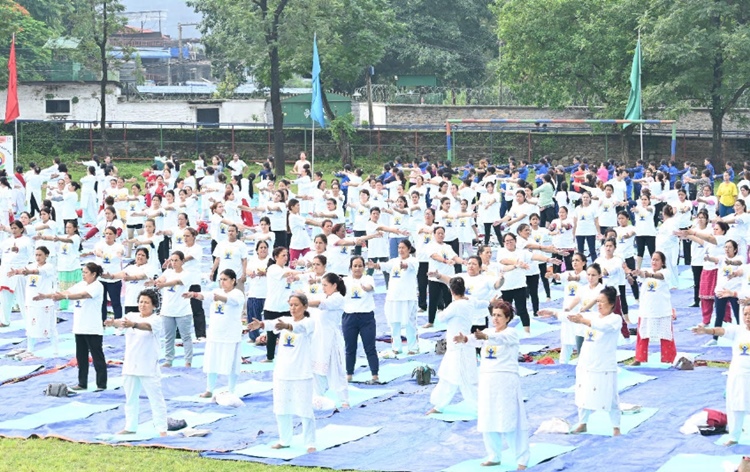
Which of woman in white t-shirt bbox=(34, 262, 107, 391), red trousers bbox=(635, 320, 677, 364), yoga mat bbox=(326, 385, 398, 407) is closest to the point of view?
yoga mat bbox=(326, 385, 398, 407)

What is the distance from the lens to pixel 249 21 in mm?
39094

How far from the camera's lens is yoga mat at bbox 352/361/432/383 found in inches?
657

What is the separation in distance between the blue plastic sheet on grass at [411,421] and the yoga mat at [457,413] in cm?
17

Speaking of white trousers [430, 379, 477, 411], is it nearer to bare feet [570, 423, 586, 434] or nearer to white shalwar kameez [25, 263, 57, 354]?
bare feet [570, 423, 586, 434]

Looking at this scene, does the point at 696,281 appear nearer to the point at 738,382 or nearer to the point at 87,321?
the point at 738,382

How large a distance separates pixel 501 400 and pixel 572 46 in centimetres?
3107

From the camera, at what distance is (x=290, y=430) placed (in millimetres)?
13562

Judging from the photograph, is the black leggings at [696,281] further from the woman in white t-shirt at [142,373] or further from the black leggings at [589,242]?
the woman in white t-shirt at [142,373]

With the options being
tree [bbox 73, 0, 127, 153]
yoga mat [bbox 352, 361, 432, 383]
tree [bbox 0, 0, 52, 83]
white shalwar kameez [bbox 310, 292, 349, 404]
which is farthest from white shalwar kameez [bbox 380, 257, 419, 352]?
tree [bbox 0, 0, 52, 83]

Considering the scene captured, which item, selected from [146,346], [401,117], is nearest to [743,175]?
[146,346]

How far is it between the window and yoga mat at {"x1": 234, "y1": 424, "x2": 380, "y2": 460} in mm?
37104

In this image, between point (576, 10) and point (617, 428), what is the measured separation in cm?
3071

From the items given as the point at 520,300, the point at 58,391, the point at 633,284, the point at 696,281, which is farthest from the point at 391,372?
the point at 696,281

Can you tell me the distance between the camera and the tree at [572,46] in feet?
137
